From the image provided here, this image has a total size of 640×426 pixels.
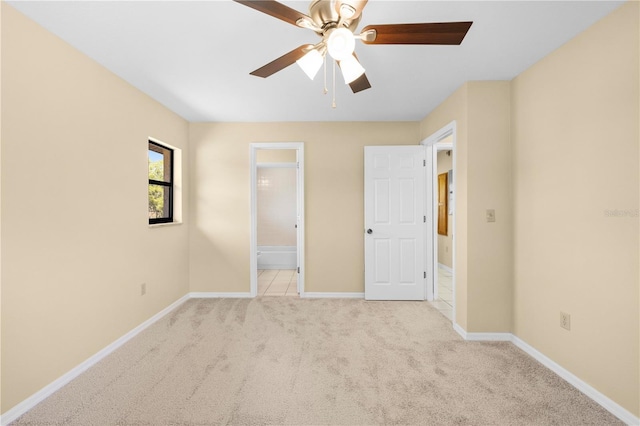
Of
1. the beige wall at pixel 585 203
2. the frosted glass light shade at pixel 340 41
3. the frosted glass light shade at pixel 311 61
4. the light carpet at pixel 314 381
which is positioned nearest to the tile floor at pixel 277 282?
the light carpet at pixel 314 381

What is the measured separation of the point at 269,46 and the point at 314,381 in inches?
97.2

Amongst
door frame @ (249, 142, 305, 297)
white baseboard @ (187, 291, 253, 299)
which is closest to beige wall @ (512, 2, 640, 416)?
door frame @ (249, 142, 305, 297)

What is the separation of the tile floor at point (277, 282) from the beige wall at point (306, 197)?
407 millimetres

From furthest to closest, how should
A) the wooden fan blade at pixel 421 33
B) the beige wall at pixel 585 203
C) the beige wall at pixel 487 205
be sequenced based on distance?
1. the beige wall at pixel 487 205
2. the beige wall at pixel 585 203
3. the wooden fan blade at pixel 421 33

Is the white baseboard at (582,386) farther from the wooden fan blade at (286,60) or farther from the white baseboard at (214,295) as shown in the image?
the white baseboard at (214,295)

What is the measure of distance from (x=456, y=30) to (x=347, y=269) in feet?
10.2

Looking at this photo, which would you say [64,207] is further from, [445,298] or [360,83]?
[445,298]

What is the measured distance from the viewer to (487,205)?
2.71 m

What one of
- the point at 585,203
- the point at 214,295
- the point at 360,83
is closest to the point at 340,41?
the point at 360,83

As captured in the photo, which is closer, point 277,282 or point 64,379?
point 64,379

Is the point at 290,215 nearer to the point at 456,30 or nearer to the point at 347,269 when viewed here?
the point at 347,269

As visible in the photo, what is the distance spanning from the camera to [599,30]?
1.84 m

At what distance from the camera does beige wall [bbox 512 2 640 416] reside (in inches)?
66.6

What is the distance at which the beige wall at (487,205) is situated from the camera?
8.80 feet
